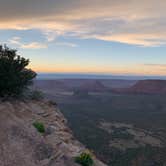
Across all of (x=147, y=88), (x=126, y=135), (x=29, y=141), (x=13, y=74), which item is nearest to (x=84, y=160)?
(x=29, y=141)

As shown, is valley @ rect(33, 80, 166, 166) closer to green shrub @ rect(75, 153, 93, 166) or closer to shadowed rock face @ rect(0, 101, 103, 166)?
shadowed rock face @ rect(0, 101, 103, 166)

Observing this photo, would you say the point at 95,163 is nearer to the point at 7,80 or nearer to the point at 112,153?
the point at 7,80

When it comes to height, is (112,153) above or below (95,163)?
below

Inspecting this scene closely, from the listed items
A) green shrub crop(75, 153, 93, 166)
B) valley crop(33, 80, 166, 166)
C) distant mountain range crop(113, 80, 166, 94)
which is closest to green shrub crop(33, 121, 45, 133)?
green shrub crop(75, 153, 93, 166)

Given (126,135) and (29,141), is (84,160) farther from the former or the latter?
(126,135)

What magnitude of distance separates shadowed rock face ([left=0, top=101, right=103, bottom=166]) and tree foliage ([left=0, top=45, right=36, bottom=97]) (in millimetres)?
1156

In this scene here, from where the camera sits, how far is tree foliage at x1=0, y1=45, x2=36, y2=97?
19.9 m

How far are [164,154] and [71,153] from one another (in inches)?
1231

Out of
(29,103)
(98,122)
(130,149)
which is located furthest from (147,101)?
(29,103)

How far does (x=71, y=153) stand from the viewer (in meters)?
15.8

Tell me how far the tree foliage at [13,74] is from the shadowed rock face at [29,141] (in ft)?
3.79

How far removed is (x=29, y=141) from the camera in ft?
49.7

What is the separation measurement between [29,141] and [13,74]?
6.75 m

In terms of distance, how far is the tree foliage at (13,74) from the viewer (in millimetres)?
19875
